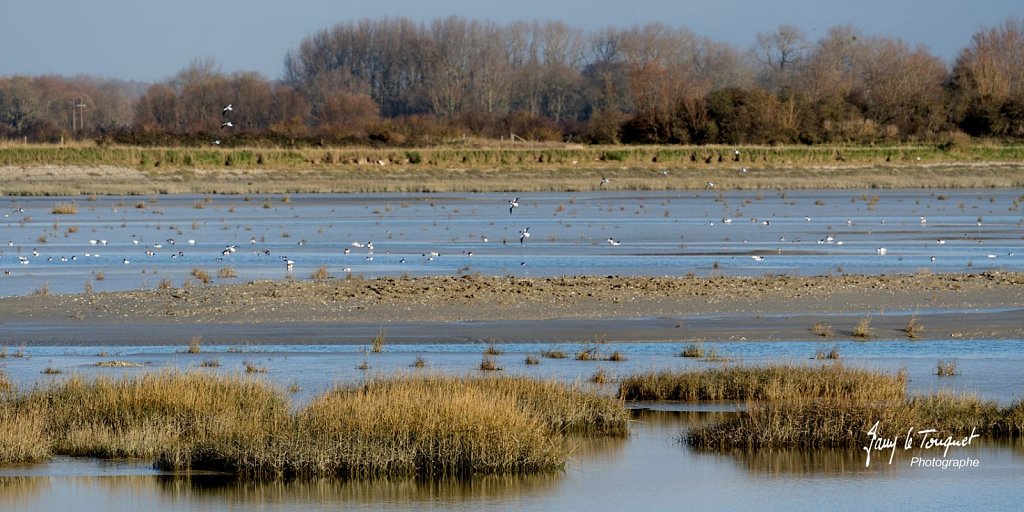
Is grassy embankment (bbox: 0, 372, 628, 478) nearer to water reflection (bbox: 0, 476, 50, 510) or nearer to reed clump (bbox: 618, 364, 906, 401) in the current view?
water reflection (bbox: 0, 476, 50, 510)

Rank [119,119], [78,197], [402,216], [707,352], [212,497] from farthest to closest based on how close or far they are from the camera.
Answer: [119,119], [78,197], [402,216], [707,352], [212,497]

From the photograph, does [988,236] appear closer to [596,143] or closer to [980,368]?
[980,368]

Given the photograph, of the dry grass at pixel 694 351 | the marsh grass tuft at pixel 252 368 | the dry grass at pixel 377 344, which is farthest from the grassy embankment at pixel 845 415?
the dry grass at pixel 377 344

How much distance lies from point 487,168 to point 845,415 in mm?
67817

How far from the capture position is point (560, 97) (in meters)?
153

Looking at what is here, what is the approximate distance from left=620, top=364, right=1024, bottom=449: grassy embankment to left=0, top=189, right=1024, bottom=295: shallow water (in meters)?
15.4

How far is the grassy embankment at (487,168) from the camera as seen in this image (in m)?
72.3

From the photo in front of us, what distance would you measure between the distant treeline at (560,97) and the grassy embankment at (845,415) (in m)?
77.5

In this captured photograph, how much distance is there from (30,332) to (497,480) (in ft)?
39.9

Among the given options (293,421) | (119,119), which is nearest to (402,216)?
(293,421)

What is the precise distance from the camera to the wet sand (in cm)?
2242

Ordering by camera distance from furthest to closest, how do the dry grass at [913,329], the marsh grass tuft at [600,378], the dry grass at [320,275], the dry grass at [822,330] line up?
the dry grass at [320,275] → the dry grass at [822,330] → the dry grass at [913,329] → the marsh grass tuft at [600,378]

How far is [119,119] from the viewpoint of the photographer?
15550 centimetres

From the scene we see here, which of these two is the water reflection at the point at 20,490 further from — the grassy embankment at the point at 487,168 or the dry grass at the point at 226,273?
the grassy embankment at the point at 487,168
